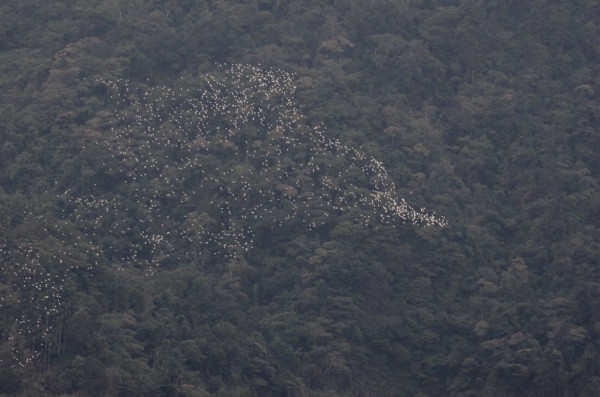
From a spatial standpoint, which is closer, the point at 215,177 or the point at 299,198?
the point at 299,198

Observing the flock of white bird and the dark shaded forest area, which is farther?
the flock of white bird

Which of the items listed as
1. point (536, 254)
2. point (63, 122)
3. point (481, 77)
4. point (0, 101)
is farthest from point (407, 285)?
point (0, 101)

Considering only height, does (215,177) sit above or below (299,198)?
below

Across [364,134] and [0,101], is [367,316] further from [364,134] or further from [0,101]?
[0,101]

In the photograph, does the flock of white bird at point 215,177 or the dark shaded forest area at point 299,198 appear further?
the flock of white bird at point 215,177
